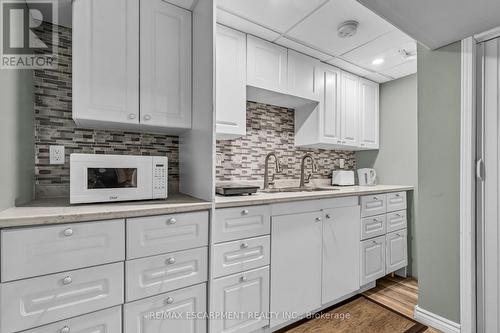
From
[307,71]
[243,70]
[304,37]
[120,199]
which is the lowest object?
[120,199]

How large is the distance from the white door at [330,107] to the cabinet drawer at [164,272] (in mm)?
1805

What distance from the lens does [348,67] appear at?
2734 mm

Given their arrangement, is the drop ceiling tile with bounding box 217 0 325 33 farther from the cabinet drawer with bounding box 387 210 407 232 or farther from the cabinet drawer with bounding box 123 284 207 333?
the cabinet drawer with bounding box 387 210 407 232

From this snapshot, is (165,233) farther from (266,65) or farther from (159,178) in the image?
(266,65)

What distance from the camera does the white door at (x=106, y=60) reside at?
1.30 metres

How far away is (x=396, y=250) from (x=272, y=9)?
2.62 m

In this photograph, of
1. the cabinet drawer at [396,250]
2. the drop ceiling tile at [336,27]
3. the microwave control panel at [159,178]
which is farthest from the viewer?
the cabinet drawer at [396,250]

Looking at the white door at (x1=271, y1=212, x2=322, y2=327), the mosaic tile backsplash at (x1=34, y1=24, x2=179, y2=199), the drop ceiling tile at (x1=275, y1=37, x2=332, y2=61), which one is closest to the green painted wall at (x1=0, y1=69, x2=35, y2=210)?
the mosaic tile backsplash at (x1=34, y1=24, x2=179, y2=199)

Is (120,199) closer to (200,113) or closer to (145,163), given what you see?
(145,163)

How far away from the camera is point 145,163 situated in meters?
1.39

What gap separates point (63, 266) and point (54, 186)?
74cm

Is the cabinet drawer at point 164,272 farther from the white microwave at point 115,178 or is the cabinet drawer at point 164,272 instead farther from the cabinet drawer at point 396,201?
the cabinet drawer at point 396,201

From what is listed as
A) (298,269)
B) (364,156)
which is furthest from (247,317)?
(364,156)

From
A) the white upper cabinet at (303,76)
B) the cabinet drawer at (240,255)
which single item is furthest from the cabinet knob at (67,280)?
the white upper cabinet at (303,76)
